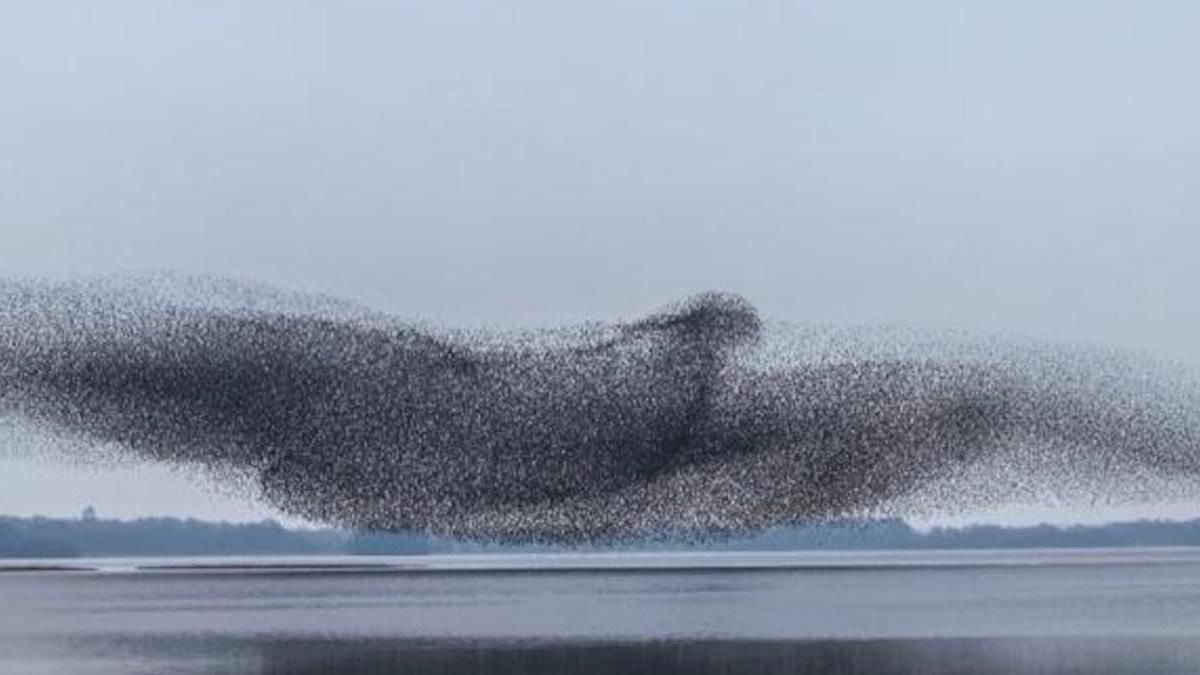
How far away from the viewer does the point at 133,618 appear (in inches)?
1152

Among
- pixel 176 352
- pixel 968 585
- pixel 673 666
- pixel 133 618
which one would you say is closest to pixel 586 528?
pixel 673 666

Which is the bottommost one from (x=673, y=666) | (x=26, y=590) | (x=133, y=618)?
(x=673, y=666)

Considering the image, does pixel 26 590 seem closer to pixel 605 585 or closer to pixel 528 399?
pixel 605 585

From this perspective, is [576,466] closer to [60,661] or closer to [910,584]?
[60,661]

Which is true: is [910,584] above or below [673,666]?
above

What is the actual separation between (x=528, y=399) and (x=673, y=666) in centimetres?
262

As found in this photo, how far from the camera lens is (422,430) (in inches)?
831

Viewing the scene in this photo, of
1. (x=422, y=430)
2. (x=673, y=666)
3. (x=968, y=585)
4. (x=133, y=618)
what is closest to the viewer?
(x=673, y=666)

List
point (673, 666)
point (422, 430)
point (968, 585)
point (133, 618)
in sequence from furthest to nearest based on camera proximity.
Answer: point (968, 585) < point (133, 618) < point (422, 430) < point (673, 666)

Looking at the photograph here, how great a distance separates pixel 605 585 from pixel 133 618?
9691 millimetres

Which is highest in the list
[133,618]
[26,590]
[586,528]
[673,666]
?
[26,590]

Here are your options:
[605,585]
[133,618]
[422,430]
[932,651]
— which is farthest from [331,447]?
[605,585]

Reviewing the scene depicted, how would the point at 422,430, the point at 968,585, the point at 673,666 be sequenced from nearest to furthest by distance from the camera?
the point at 673,666 < the point at 422,430 < the point at 968,585

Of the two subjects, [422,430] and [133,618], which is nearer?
[422,430]
